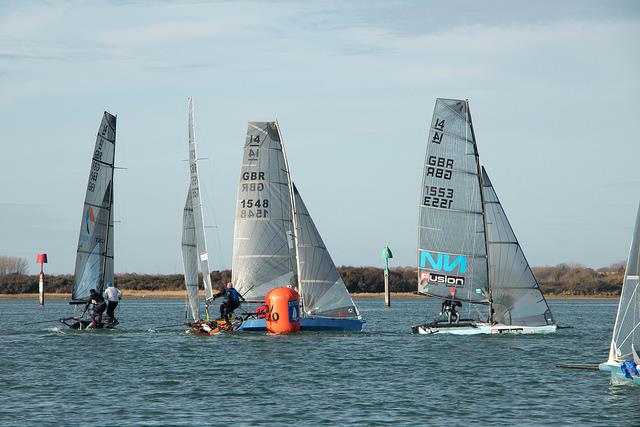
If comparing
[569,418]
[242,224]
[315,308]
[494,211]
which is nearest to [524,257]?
[494,211]

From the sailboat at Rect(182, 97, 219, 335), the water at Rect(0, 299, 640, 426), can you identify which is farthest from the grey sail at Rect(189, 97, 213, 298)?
the water at Rect(0, 299, 640, 426)

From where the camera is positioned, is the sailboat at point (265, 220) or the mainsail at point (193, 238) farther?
the sailboat at point (265, 220)

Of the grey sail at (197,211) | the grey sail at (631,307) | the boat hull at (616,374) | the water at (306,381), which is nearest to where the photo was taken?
the water at (306,381)

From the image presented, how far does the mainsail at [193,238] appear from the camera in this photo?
4319 cm

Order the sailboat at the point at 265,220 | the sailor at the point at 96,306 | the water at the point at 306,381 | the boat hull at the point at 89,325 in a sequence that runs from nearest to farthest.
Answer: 1. the water at the point at 306,381
2. the sailor at the point at 96,306
3. the boat hull at the point at 89,325
4. the sailboat at the point at 265,220

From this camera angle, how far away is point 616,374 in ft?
89.1

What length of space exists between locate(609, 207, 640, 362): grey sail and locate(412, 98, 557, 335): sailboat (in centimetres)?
1755

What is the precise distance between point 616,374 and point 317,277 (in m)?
20.9

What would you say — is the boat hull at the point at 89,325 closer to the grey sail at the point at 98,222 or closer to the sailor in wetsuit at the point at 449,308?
the grey sail at the point at 98,222

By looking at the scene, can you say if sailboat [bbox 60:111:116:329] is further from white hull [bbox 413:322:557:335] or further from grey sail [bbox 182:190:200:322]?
white hull [bbox 413:322:557:335]

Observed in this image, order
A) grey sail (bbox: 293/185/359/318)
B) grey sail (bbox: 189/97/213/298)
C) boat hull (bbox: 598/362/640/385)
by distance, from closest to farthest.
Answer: boat hull (bbox: 598/362/640/385) → grey sail (bbox: 189/97/213/298) → grey sail (bbox: 293/185/359/318)

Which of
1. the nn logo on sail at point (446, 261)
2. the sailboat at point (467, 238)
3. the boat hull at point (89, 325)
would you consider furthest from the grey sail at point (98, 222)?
the nn logo on sail at point (446, 261)

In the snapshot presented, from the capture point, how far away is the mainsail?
43.2 m

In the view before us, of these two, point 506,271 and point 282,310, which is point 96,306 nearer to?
point 282,310
